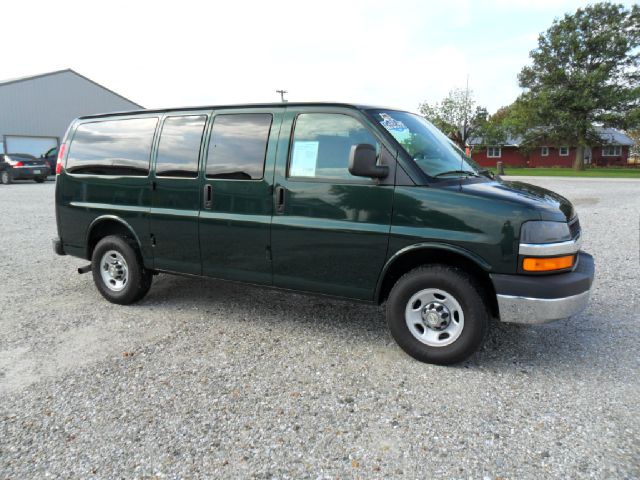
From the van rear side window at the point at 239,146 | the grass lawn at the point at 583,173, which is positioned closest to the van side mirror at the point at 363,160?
the van rear side window at the point at 239,146

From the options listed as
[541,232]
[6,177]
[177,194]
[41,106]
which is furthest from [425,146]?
[41,106]

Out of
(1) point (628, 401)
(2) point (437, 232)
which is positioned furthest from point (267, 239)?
(1) point (628, 401)

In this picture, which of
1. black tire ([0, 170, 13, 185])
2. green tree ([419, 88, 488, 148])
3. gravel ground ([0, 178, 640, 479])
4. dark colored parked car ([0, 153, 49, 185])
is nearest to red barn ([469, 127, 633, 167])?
green tree ([419, 88, 488, 148])

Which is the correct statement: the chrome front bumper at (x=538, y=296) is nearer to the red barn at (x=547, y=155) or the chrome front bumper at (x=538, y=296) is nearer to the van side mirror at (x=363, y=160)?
the van side mirror at (x=363, y=160)

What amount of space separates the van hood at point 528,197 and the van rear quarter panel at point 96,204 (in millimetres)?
3188

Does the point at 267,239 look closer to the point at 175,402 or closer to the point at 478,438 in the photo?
the point at 175,402

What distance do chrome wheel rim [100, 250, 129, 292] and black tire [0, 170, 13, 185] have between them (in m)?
21.5

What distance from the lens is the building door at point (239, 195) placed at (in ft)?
13.9

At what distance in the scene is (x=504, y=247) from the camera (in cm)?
342

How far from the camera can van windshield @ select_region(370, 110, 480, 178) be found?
3883mm

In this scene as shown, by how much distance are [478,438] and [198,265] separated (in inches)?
117

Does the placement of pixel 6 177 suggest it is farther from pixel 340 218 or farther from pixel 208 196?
pixel 340 218

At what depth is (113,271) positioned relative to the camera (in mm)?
5227

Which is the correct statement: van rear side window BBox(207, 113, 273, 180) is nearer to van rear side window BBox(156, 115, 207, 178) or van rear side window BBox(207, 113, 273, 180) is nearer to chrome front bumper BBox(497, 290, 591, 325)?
van rear side window BBox(156, 115, 207, 178)
